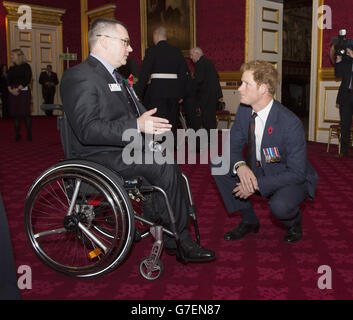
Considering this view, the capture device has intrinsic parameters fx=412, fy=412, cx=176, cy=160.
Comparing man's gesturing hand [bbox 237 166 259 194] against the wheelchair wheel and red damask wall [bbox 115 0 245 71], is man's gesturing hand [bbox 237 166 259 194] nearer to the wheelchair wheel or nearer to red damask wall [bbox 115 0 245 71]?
the wheelchair wheel

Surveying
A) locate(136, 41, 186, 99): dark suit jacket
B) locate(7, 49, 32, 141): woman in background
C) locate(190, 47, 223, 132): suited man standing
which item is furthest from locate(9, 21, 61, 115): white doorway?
locate(136, 41, 186, 99): dark suit jacket

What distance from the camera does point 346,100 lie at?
5.02 metres

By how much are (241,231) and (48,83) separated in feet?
34.6

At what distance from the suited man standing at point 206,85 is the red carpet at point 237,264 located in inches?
102

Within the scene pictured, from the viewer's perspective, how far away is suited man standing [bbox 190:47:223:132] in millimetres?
5730

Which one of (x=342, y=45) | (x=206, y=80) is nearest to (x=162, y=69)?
(x=206, y=80)

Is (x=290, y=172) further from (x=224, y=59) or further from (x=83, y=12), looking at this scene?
(x=83, y=12)

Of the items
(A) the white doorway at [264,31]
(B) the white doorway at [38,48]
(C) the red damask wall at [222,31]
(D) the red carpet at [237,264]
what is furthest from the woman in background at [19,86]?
(B) the white doorway at [38,48]

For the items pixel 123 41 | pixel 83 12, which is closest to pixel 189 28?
pixel 83 12

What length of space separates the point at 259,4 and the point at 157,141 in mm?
5835

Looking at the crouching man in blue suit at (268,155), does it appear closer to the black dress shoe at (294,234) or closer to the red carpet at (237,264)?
the black dress shoe at (294,234)

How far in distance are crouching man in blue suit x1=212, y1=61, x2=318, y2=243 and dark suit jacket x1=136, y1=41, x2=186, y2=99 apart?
2714 mm

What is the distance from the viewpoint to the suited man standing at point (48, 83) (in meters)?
11.8
